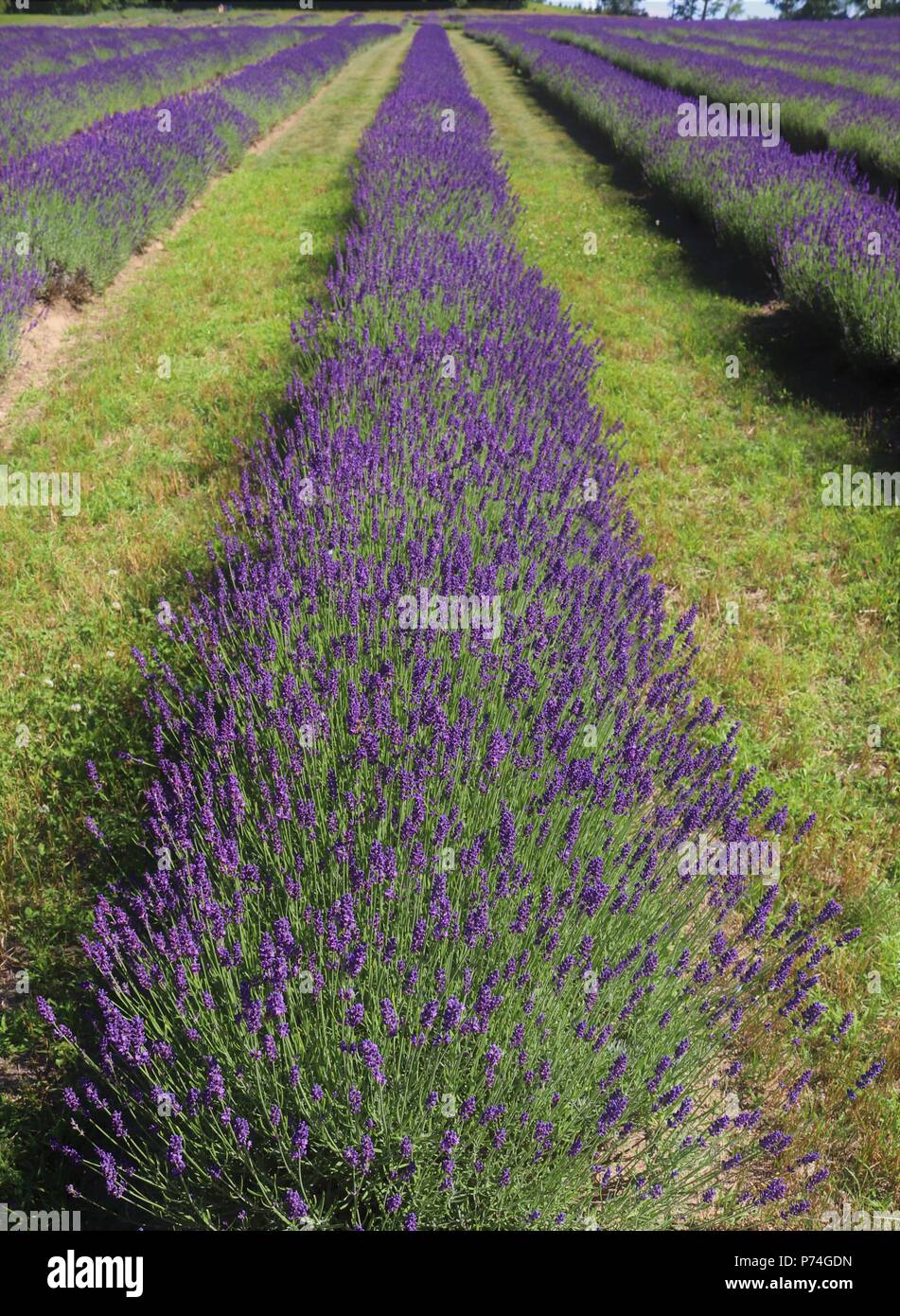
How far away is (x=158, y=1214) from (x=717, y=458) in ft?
16.4

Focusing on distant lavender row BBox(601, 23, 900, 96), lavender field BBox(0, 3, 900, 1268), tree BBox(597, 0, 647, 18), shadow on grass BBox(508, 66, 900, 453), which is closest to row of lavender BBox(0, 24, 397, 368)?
lavender field BBox(0, 3, 900, 1268)

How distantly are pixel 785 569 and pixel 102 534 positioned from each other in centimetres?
365

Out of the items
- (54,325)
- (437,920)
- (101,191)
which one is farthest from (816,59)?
(437,920)

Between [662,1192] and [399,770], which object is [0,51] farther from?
[662,1192]

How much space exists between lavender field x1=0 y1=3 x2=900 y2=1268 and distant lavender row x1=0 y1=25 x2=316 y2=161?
294cm

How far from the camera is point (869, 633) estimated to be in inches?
149

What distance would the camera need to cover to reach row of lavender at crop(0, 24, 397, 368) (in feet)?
19.8

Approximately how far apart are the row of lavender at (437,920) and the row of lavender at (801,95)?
882 cm

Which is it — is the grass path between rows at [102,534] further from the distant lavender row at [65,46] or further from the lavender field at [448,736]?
the distant lavender row at [65,46]

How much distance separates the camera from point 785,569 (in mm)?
4211

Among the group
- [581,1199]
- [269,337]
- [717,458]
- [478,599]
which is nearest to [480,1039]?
[581,1199]

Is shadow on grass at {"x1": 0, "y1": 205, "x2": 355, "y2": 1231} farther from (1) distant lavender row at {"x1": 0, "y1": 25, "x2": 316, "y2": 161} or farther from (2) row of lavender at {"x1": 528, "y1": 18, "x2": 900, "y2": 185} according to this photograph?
(2) row of lavender at {"x1": 528, "y1": 18, "x2": 900, "y2": 185}

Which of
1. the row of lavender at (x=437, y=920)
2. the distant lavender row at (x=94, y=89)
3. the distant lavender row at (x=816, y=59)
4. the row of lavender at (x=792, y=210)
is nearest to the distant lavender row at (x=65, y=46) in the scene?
the distant lavender row at (x=94, y=89)

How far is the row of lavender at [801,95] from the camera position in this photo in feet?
29.5
